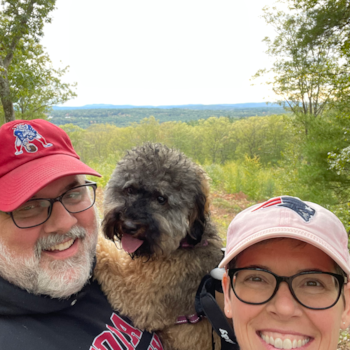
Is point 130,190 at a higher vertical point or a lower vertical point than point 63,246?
higher

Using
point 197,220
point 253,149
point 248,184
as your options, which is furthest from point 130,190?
point 253,149

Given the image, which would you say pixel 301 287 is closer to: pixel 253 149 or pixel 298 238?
pixel 298 238

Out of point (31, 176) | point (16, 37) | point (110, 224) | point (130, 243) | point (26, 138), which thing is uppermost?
point (16, 37)

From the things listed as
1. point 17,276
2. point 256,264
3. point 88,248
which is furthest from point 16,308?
point 256,264

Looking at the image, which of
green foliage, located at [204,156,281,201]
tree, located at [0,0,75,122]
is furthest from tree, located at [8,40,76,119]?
green foliage, located at [204,156,281,201]

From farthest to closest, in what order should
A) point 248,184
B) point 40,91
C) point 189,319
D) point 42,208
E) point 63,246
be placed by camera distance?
point 40,91 < point 248,184 < point 189,319 < point 63,246 < point 42,208

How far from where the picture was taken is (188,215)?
2.66 metres

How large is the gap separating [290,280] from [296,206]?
0.34 m

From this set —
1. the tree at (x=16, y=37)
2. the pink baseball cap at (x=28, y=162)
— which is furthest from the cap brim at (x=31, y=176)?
the tree at (x=16, y=37)

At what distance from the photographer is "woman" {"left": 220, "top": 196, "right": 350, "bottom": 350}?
1166 mm

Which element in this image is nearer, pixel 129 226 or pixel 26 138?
pixel 26 138

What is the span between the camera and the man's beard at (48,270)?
5.91 ft

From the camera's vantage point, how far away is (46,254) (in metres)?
1.93

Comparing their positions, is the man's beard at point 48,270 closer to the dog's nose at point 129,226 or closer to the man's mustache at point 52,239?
the man's mustache at point 52,239
